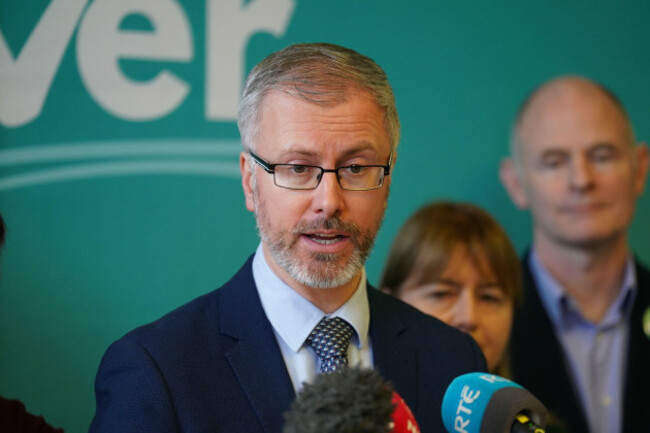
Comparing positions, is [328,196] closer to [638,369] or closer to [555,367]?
[555,367]

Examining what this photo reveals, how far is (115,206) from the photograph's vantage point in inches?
96.9

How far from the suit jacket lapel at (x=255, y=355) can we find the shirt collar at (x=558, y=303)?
1.78 metres

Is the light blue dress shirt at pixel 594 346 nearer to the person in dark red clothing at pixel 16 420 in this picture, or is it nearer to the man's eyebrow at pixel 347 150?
the man's eyebrow at pixel 347 150

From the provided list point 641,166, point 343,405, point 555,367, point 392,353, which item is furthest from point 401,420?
point 641,166

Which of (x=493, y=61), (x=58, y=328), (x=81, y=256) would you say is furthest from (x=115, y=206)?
(x=493, y=61)

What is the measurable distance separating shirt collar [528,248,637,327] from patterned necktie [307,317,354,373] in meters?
1.69

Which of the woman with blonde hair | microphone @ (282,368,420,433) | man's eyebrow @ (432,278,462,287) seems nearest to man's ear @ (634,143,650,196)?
the woman with blonde hair

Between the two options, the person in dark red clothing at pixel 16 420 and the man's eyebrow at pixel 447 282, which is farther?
the man's eyebrow at pixel 447 282

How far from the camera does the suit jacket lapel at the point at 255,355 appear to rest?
63.9 inches

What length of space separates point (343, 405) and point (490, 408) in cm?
45

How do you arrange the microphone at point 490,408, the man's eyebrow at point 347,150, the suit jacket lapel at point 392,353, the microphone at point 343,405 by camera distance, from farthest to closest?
the suit jacket lapel at point 392,353, the man's eyebrow at point 347,150, the microphone at point 490,408, the microphone at point 343,405

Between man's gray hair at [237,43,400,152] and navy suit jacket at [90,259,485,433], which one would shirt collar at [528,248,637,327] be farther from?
man's gray hair at [237,43,400,152]

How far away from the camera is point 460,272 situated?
111 inches

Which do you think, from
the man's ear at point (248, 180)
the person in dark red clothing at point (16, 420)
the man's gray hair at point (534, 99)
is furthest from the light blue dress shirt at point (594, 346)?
the person in dark red clothing at point (16, 420)
